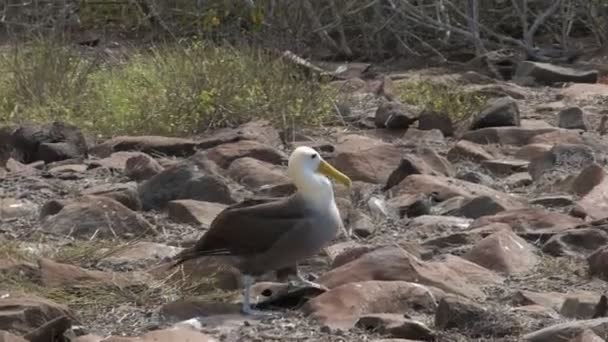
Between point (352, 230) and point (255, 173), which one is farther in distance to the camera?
point (255, 173)

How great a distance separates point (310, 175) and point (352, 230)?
1100 millimetres

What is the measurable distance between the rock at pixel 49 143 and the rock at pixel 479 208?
2592 mm

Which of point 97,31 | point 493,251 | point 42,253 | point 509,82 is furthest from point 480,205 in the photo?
point 97,31

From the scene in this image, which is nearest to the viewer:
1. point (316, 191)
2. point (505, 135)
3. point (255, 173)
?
point (316, 191)

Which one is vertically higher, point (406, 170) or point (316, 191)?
point (316, 191)

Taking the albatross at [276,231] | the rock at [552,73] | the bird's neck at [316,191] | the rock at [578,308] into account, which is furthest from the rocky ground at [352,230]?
the rock at [552,73]

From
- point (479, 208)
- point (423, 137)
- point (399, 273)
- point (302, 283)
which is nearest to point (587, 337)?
point (399, 273)

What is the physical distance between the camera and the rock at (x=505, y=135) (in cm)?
856

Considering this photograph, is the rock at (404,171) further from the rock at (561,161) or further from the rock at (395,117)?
the rock at (395,117)

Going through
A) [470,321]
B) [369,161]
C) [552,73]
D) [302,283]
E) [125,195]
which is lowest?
[552,73]

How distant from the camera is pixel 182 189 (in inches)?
270

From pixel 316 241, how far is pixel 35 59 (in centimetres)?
528

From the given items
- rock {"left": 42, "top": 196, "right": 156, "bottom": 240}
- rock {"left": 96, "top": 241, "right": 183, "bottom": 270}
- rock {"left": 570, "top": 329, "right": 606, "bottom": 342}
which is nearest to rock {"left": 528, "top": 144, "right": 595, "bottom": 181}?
rock {"left": 42, "top": 196, "right": 156, "bottom": 240}

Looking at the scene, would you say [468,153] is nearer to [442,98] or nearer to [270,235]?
[442,98]
